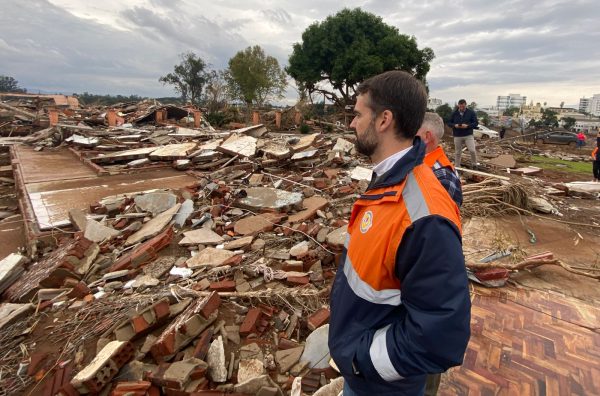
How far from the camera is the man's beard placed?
1263 mm

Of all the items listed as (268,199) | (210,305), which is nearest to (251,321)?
(210,305)

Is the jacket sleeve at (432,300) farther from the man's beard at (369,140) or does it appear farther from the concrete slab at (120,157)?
the concrete slab at (120,157)

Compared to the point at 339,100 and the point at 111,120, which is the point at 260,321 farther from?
the point at 339,100

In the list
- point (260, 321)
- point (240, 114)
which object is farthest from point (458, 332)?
point (240, 114)

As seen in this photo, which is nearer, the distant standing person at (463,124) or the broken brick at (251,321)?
the broken brick at (251,321)

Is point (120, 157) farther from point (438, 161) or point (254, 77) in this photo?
point (254, 77)

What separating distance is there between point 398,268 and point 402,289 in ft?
0.22

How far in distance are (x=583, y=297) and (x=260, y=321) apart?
3.20m

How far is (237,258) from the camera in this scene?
149 inches

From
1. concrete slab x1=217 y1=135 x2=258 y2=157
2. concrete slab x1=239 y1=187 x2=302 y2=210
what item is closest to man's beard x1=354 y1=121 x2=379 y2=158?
concrete slab x1=239 y1=187 x2=302 y2=210

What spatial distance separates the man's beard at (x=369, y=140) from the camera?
4.14 feet

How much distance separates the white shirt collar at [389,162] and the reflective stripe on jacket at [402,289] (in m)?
0.03

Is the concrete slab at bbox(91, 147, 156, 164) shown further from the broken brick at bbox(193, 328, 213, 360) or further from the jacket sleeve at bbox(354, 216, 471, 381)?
the jacket sleeve at bbox(354, 216, 471, 381)

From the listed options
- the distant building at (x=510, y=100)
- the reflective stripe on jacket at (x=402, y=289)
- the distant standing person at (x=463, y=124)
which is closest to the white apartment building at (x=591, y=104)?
the distant building at (x=510, y=100)
